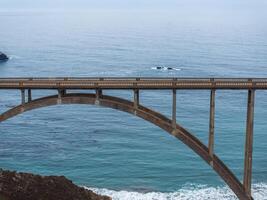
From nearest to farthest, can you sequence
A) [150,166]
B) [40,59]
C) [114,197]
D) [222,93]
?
[114,197] → [150,166] → [222,93] → [40,59]

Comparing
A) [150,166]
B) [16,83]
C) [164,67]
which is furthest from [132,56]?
[16,83]

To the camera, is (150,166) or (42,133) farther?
(42,133)

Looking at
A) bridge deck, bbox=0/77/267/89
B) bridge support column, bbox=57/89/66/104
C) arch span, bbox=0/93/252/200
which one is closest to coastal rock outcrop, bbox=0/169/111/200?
arch span, bbox=0/93/252/200

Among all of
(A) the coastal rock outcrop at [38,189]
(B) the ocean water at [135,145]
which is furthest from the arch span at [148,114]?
(B) the ocean water at [135,145]

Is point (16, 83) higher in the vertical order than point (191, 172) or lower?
higher

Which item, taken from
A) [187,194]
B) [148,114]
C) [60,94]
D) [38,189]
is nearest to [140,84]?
[148,114]

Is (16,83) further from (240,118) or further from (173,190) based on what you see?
(240,118)

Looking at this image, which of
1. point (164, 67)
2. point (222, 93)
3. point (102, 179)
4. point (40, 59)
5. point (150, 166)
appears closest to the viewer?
point (102, 179)

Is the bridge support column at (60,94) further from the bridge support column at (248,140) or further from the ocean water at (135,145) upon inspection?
the ocean water at (135,145)
